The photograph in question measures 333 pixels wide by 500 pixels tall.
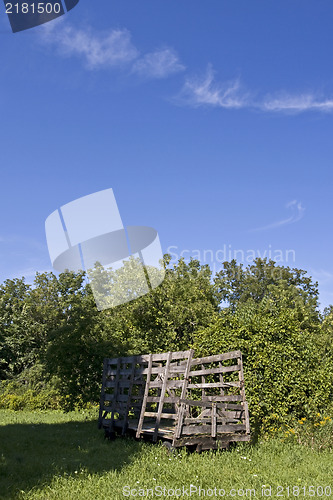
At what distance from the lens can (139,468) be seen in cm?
816

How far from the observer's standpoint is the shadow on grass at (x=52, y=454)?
7836mm

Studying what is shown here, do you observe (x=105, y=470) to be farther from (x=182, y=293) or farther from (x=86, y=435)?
(x=182, y=293)

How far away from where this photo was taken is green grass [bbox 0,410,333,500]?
23.1ft

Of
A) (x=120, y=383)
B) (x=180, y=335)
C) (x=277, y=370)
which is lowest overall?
(x=120, y=383)

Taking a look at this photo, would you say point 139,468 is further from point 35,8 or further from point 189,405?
point 35,8

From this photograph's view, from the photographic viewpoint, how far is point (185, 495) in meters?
6.56

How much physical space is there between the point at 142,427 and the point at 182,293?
13.1m

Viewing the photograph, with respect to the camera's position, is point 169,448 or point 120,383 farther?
point 120,383

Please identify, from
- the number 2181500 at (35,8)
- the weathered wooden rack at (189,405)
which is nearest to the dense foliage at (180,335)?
the weathered wooden rack at (189,405)

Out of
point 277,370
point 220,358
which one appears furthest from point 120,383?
point 277,370

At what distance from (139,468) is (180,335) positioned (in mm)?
14780

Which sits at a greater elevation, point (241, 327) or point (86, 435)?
point (241, 327)

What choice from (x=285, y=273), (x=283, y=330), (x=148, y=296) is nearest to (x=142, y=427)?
(x=283, y=330)

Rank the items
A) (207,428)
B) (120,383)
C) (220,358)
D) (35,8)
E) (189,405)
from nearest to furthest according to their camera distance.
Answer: (35,8) → (207,428) → (220,358) → (189,405) → (120,383)
